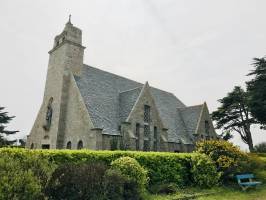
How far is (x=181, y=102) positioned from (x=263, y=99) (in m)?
16.9

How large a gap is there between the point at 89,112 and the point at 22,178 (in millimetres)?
16457

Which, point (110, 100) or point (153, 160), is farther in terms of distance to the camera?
point (110, 100)

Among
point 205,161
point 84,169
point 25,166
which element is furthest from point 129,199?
point 205,161

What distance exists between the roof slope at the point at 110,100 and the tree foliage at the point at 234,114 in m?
12.6

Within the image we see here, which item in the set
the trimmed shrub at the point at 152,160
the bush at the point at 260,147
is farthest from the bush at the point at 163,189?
the bush at the point at 260,147

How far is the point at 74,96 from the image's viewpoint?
2544 centimetres

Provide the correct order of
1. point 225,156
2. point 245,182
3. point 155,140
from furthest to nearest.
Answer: point 155,140 < point 225,156 < point 245,182

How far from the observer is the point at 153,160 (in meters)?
15.0

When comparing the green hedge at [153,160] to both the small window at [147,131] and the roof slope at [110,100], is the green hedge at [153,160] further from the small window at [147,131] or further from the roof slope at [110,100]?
the small window at [147,131]

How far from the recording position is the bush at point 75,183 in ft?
28.2

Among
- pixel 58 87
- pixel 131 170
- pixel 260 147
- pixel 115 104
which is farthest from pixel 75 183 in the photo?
pixel 260 147

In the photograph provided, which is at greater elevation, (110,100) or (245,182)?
(110,100)

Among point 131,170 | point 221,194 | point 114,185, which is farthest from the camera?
point 221,194

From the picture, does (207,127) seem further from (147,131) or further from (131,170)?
(131,170)
